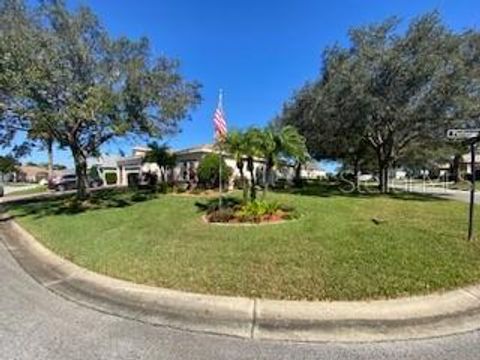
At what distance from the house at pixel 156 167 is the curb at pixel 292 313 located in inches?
446

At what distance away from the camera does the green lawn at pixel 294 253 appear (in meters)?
6.00

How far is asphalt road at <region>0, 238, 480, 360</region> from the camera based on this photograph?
4.07m

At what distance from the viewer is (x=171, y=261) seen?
7.42 metres

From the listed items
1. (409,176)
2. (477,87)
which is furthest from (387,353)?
(409,176)

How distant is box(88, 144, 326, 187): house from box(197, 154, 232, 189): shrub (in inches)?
24.4

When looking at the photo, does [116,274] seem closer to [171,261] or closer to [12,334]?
[171,261]

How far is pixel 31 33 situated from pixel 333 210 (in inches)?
478

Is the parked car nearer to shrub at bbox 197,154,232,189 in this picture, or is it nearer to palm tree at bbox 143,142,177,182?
palm tree at bbox 143,142,177,182

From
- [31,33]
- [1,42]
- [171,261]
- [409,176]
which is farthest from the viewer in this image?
[409,176]

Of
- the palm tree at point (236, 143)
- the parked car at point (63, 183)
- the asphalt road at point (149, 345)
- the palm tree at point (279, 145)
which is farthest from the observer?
the parked car at point (63, 183)

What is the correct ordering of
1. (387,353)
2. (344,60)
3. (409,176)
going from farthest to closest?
(409,176) → (344,60) → (387,353)

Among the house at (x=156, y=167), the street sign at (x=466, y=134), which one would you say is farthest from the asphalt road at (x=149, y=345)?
the house at (x=156, y=167)

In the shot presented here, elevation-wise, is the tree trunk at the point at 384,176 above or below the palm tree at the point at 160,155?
below

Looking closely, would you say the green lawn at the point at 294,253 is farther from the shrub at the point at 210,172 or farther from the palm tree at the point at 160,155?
the palm tree at the point at 160,155
